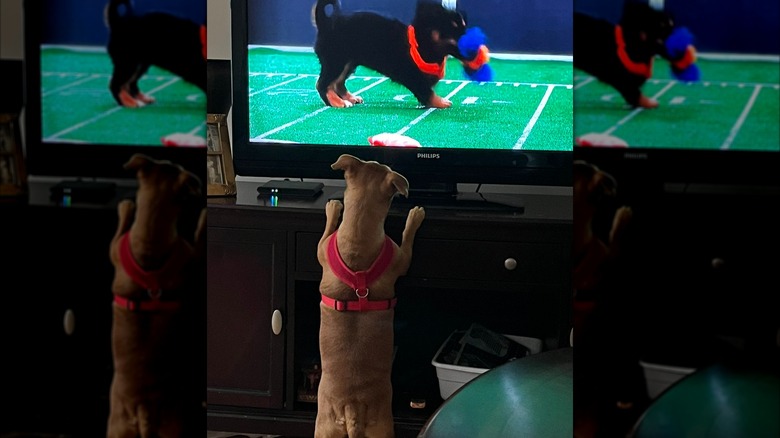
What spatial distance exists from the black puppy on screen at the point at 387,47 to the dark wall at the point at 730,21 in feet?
4.64

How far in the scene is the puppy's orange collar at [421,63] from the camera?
6.42 feet

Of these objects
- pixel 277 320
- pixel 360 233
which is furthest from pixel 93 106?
pixel 277 320

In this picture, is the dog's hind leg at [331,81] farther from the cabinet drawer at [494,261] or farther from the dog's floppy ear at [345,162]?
the cabinet drawer at [494,261]

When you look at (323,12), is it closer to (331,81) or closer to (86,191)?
(331,81)

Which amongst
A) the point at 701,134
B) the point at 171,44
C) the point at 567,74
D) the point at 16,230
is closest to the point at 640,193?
the point at 701,134

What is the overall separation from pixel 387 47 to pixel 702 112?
1.48m

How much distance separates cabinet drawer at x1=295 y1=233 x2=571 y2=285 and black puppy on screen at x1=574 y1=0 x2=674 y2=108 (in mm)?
1451

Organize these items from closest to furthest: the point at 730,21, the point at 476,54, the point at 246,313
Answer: the point at 730,21 → the point at 476,54 → the point at 246,313

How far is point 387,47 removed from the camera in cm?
198

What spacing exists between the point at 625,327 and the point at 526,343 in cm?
147

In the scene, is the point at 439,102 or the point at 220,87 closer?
the point at 439,102

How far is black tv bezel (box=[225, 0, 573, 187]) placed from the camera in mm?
1999

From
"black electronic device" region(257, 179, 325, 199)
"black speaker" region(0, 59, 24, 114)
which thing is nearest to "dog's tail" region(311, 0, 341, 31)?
"black electronic device" region(257, 179, 325, 199)

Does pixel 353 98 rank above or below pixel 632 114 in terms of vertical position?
below
